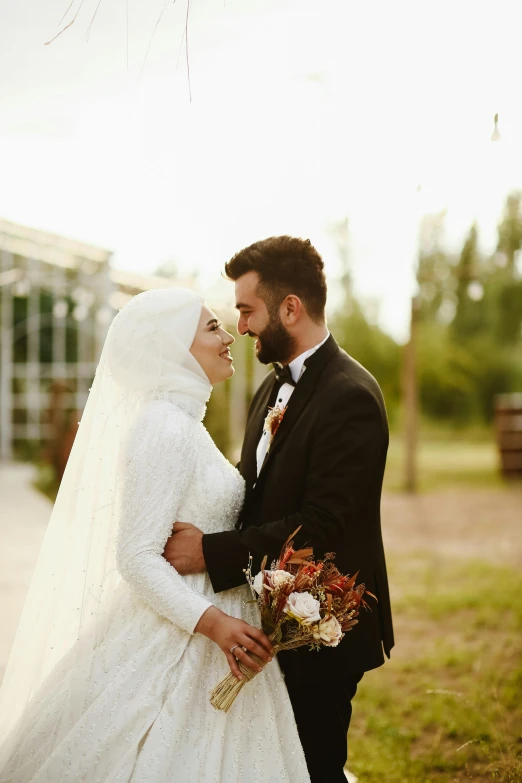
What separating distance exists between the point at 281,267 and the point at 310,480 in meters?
0.84

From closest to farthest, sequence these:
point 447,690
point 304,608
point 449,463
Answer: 1. point 304,608
2. point 447,690
3. point 449,463

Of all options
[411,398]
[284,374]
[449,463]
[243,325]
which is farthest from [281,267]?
[449,463]

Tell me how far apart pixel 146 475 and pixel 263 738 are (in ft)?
3.09

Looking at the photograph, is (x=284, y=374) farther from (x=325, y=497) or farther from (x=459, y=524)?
Result: (x=459, y=524)

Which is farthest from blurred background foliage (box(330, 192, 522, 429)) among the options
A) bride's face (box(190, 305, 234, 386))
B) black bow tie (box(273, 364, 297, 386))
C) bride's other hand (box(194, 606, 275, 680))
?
bride's other hand (box(194, 606, 275, 680))

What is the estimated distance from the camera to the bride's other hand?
2455mm

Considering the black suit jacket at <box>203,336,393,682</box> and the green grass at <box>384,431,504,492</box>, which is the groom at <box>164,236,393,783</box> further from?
the green grass at <box>384,431,504,492</box>

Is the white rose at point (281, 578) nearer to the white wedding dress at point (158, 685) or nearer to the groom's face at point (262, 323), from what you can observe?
the white wedding dress at point (158, 685)

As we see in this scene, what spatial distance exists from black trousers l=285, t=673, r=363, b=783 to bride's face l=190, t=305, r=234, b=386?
46.3 inches

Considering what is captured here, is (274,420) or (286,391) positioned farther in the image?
(286,391)

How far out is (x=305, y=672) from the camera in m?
2.75

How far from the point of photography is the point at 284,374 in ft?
10.4

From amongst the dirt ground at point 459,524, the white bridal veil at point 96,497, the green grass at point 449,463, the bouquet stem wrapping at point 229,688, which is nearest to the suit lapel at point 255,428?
the white bridal veil at point 96,497

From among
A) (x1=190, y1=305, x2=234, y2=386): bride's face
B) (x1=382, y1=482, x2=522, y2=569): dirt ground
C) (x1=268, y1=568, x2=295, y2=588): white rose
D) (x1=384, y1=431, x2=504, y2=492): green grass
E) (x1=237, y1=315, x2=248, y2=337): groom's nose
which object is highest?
(x1=237, y1=315, x2=248, y2=337): groom's nose
